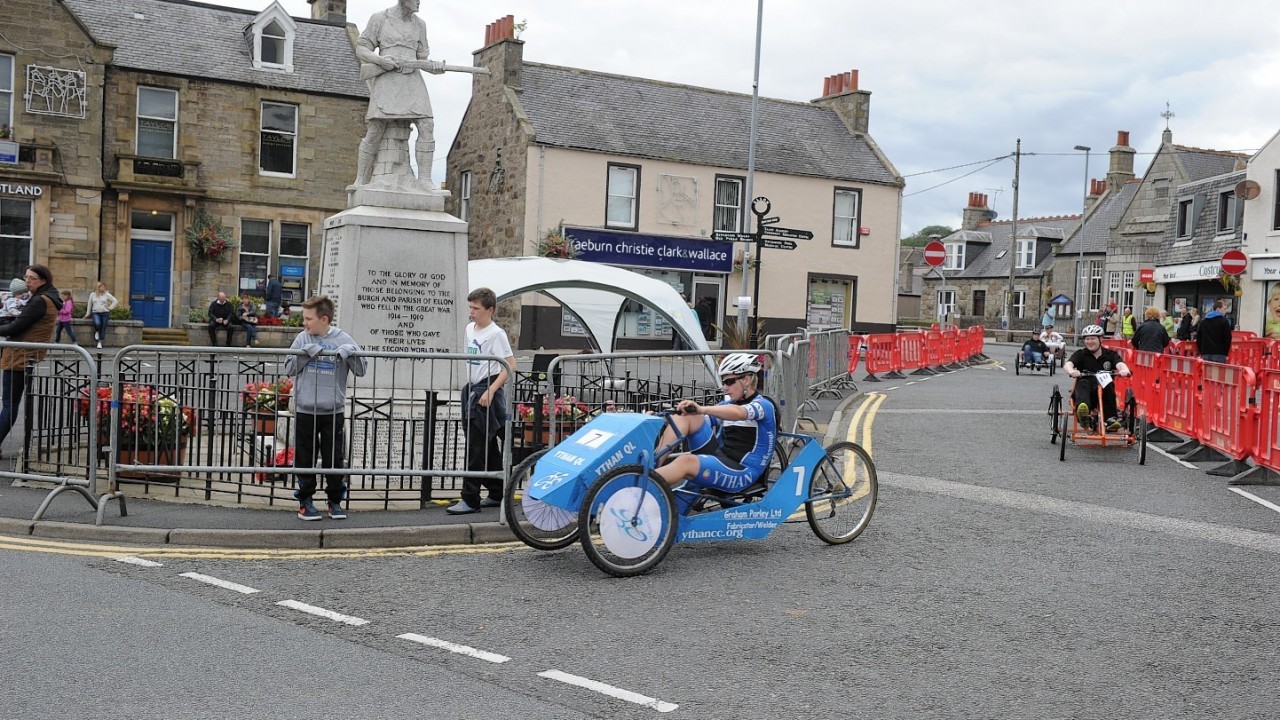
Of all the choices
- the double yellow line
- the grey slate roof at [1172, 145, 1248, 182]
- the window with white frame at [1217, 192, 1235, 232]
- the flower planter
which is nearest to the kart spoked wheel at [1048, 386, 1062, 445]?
the double yellow line

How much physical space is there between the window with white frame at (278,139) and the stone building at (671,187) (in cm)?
628

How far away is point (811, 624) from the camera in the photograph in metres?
6.24

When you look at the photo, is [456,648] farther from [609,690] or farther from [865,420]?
[865,420]

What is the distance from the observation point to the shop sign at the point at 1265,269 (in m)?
36.6

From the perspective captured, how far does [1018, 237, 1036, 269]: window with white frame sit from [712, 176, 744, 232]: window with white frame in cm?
3443

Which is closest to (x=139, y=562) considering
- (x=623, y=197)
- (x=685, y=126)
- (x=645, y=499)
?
(x=645, y=499)

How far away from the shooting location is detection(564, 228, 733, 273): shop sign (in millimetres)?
35594

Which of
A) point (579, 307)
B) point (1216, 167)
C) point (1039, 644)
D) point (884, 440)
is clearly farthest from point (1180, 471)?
point (1216, 167)

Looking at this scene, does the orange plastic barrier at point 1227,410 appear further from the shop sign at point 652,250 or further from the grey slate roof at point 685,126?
the grey slate roof at point 685,126

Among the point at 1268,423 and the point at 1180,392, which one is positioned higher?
the point at 1180,392

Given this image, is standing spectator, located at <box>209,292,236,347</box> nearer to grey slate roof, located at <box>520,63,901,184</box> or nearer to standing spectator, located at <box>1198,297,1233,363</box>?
grey slate roof, located at <box>520,63,901,184</box>

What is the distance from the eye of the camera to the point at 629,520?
7.16 meters

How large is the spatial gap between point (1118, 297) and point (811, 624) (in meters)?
53.5

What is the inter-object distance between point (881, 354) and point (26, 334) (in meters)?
20.2
